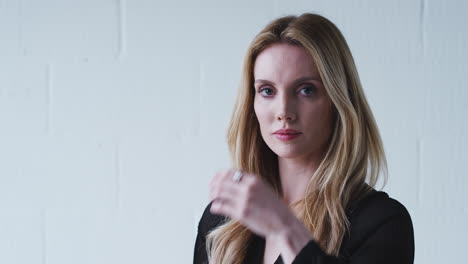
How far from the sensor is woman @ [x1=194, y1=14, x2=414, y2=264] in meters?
0.99

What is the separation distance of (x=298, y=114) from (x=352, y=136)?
4.8 inches

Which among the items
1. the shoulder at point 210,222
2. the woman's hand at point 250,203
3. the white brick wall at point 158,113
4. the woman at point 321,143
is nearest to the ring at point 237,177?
the woman's hand at point 250,203

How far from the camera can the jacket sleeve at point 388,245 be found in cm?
94

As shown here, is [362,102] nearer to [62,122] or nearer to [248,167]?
[248,167]

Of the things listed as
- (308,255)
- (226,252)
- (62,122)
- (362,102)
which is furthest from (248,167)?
(62,122)

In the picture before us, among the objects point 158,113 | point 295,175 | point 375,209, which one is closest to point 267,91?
point 295,175

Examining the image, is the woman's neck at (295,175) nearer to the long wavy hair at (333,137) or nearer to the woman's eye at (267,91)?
the long wavy hair at (333,137)

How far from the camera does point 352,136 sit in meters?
1.08

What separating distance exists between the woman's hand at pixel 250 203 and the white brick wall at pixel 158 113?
3.12 feet

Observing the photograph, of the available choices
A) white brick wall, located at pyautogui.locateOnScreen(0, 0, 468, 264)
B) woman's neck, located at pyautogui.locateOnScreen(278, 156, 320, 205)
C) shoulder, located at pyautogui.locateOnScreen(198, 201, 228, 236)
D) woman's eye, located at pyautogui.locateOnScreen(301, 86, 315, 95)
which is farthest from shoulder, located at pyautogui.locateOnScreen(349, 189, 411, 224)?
white brick wall, located at pyautogui.locateOnScreen(0, 0, 468, 264)

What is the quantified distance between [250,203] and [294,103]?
30 centimetres

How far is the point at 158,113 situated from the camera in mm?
1783

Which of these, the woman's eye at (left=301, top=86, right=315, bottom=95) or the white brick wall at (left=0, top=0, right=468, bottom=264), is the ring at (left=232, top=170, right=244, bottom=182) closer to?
the woman's eye at (left=301, top=86, right=315, bottom=95)

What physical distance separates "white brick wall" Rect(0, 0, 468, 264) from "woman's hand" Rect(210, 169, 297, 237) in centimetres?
95
